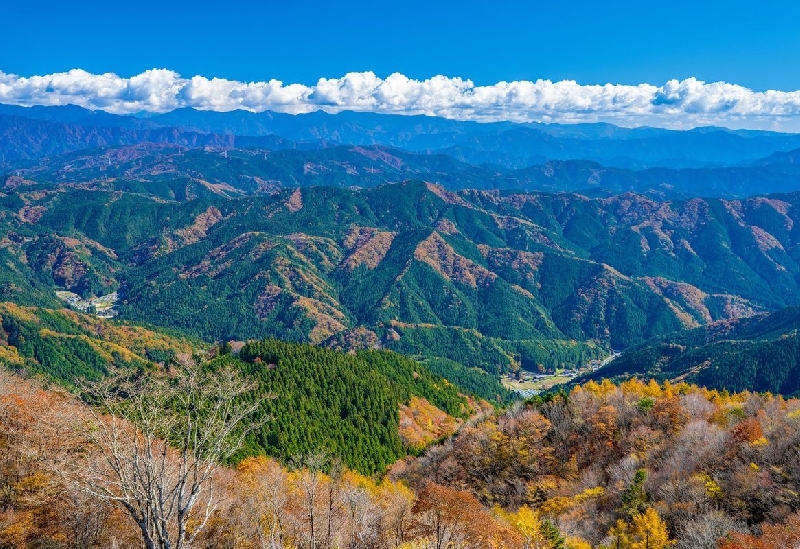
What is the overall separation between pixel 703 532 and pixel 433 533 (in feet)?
90.3

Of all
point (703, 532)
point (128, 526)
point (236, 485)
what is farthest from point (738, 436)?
point (128, 526)

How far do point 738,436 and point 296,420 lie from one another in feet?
374

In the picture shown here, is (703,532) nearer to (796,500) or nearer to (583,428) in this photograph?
(796,500)

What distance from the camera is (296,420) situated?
156 metres

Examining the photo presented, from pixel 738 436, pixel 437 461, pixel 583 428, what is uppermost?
pixel 738 436

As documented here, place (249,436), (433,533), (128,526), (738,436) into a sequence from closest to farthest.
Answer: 1. (433,533)
2. (128,526)
3. (738,436)
4. (249,436)

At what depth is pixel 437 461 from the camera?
11419 centimetres

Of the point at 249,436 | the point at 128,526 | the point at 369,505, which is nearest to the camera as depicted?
the point at 128,526

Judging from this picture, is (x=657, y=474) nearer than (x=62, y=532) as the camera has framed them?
No

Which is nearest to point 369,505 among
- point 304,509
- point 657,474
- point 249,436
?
point 304,509

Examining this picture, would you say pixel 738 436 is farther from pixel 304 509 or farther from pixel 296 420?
pixel 296 420

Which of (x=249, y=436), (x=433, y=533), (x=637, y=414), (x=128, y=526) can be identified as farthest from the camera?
(x=249, y=436)

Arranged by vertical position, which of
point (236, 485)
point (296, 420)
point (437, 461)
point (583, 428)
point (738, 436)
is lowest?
point (296, 420)

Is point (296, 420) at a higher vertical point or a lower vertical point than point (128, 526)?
lower
